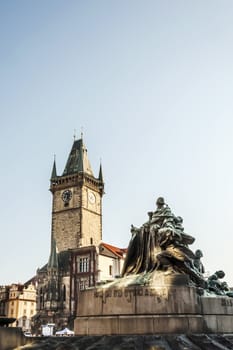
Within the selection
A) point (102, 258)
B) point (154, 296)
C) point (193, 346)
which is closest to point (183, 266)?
point (154, 296)

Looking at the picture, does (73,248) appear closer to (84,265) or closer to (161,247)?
(84,265)

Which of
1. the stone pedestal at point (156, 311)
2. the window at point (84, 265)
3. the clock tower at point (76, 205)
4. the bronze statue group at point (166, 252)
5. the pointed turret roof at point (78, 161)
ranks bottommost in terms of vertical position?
the stone pedestal at point (156, 311)

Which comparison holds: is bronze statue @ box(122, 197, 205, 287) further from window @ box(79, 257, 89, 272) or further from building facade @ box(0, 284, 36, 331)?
building facade @ box(0, 284, 36, 331)

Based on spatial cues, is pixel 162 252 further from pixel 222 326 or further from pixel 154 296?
pixel 222 326

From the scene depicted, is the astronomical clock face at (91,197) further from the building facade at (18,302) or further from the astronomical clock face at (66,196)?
the building facade at (18,302)

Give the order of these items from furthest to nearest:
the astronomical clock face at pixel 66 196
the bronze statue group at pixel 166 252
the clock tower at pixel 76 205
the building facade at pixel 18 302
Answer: the building facade at pixel 18 302 → the astronomical clock face at pixel 66 196 → the clock tower at pixel 76 205 → the bronze statue group at pixel 166 252

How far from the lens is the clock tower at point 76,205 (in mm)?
79062

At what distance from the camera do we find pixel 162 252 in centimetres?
1210

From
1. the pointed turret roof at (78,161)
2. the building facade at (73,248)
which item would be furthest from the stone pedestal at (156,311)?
the pointed turret roof at (78,161)

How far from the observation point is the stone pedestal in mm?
10719

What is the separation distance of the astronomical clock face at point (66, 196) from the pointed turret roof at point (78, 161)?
408 centimetres

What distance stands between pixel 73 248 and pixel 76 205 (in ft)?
29.4

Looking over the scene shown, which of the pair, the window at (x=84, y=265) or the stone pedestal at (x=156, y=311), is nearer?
the stone pedestal at (x=156, y=311)

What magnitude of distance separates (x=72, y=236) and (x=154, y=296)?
68.7 metres
